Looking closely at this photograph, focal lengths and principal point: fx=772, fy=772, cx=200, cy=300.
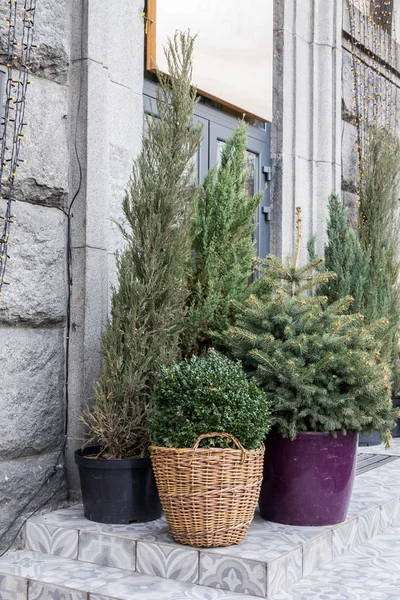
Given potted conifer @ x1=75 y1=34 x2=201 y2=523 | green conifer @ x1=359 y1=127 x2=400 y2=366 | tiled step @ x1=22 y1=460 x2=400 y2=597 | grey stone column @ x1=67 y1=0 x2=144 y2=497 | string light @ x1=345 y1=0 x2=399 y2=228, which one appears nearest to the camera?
tiled step @ x1=22 y1=460 x2=400 y2=597

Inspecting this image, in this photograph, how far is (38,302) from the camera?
434 centimetres

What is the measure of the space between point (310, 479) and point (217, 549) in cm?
69

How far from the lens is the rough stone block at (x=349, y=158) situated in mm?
7637

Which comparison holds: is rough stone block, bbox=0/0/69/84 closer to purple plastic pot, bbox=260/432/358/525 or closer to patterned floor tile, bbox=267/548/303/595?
purple plastic pot, bbox=260/432/358/525

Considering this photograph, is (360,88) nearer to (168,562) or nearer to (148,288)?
(148,288)

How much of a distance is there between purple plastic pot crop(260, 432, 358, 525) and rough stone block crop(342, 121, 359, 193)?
4113mm

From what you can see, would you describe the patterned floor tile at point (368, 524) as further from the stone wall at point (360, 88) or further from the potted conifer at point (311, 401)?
the stone wall at point (360, 88)

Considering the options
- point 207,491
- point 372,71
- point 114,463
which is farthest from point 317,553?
point 372,71

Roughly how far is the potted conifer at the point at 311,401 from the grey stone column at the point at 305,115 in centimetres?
261

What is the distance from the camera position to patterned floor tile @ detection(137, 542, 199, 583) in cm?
360

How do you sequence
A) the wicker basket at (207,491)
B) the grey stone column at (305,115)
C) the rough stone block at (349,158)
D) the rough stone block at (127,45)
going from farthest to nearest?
the rough stone block at (349,158) → the grey stone column at (305,115) → the rough stone block at (127,45) → the wicker basket at (207,491)

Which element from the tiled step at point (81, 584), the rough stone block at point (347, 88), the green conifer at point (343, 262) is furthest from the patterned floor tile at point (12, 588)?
the rough stone block at point (347, 88)

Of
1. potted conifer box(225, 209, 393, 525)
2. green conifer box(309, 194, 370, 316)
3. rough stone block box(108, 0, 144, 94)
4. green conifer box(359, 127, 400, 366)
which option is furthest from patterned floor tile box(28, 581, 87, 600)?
green conifer box(359, 127, 400, 366)

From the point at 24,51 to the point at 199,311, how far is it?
1.80m
